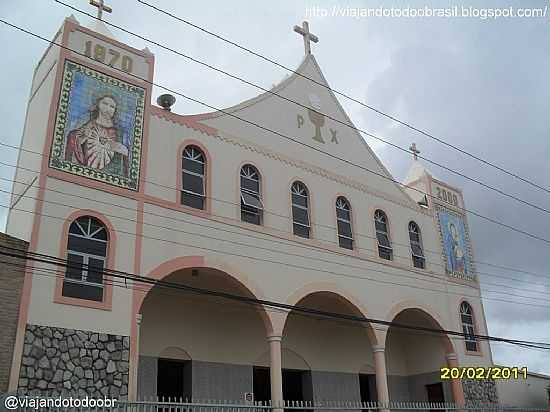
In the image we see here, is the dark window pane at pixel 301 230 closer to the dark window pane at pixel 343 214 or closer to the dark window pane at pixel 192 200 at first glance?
the dark window pane at pixel 343 214

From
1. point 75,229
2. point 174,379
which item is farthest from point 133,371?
point 174,379

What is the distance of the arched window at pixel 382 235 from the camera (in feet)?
61.6

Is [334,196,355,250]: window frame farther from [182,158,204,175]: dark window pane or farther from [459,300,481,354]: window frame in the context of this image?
[459,300,481,354]: window frame

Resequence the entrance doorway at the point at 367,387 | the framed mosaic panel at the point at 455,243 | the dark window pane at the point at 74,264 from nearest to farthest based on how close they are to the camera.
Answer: the dark window pane at the point at 74,264 → the entrance doorway at the point at 367,387 → the framed mosaic panel at the point at 455,243

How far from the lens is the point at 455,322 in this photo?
788 inches

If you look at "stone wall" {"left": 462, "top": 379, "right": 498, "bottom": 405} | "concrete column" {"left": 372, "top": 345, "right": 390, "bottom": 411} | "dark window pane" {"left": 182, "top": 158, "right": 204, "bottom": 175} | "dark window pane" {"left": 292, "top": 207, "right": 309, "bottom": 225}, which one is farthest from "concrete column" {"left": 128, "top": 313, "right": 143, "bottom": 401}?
"stone wall" {"left": 462, "top": 379, "right": 498, "bottom": 405}

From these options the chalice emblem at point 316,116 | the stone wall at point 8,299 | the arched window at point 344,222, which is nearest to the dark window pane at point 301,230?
the arched window at point 344,222

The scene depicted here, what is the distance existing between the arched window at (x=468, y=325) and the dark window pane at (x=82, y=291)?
1324cm

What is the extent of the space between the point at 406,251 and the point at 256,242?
6.58 meters

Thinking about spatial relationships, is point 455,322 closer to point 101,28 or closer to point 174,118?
point 174,118

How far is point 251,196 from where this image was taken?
1557 cm

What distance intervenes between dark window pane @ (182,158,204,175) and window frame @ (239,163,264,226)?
3.83 feet

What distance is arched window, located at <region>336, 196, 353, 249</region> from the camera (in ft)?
57.6
